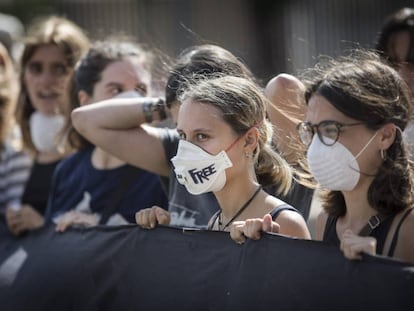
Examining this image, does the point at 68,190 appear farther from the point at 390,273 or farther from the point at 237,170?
the point at 390,273

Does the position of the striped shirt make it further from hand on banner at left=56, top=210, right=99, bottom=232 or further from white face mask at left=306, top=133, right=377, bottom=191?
white face mask at left=306, top=133, right=377, bottom=191

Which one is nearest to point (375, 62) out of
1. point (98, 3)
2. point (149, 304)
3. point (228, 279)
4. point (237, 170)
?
point (237, 170)

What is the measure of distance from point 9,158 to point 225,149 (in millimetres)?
2618

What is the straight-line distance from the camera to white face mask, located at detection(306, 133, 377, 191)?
326 centimetres

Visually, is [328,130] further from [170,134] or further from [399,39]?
[399,39]

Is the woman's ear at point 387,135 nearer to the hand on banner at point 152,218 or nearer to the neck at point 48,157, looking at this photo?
the hand on banner at point 152,218

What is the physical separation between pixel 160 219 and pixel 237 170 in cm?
36

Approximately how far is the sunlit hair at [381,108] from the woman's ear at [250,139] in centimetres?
38

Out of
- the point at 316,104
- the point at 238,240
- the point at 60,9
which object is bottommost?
the point at 60,9

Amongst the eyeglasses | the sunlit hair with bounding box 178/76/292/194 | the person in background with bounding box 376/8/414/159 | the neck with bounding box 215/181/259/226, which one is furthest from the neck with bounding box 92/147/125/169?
the eyeglasses

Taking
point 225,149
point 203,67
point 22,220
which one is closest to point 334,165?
point 225,149

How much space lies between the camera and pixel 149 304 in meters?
3.61

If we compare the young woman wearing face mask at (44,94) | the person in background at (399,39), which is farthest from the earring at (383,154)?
the young woman wearing face mask at (44,94)

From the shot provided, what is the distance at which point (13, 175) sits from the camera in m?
5.91
